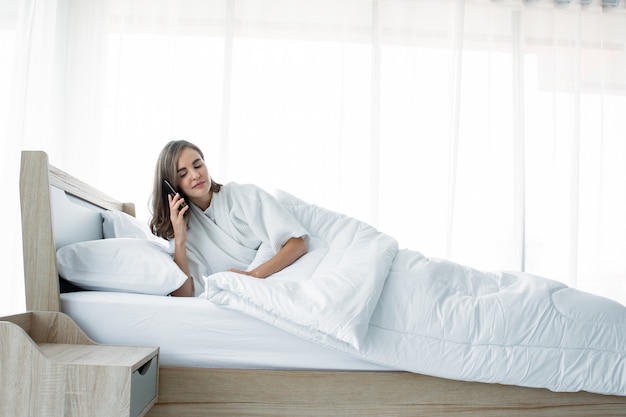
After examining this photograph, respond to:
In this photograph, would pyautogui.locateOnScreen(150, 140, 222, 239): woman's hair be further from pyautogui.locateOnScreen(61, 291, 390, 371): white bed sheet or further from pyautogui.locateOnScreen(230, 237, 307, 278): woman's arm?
pyautogui.locateOnScreen(61, 291, 390, 371): white bed sheet

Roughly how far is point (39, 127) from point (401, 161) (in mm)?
2271

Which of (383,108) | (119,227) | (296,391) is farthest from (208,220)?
(383,108)

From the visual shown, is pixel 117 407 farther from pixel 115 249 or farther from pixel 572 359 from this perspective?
pixel 572 359

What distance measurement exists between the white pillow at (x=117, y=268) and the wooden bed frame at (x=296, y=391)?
129 millimetres

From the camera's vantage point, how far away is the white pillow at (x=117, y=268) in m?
1.64

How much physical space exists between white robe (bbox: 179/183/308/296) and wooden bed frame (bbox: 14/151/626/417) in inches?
21.0

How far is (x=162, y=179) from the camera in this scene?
205cm

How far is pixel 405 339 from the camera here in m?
1.47

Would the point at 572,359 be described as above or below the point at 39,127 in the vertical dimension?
below

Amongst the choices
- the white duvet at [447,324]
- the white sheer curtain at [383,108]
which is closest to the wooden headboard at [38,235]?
the white duvet at [447,324]

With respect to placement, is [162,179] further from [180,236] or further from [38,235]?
[38,235]

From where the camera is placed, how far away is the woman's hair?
2.03 meters

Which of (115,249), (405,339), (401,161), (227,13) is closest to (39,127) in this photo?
(227,13)

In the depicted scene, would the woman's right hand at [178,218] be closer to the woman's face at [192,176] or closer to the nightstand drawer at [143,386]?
the woman's face at [192,176]
